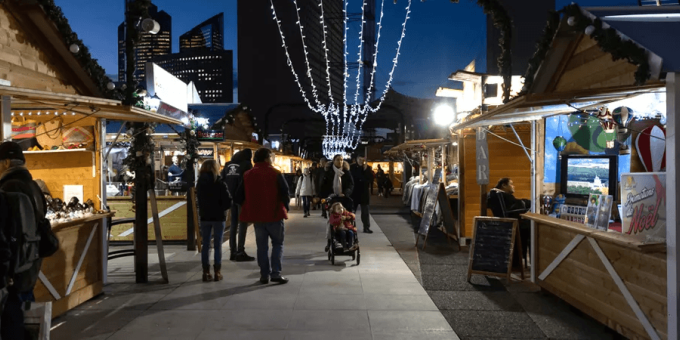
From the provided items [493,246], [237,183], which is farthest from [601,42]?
[237,183]

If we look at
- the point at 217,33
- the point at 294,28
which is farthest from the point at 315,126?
the point at 217,33

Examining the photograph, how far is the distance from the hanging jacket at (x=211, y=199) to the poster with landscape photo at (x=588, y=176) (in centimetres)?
502

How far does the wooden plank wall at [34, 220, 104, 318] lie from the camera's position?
473 cm

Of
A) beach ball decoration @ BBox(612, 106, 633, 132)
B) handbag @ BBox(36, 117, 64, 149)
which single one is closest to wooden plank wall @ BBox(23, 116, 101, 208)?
handbag @ BBox(36, 117, 64, 149)

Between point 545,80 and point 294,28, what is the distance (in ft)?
128

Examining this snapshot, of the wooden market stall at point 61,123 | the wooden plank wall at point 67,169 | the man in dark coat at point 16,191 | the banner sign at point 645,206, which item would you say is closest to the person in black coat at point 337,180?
the wooden market stall at point 61,123

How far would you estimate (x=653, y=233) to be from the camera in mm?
3945

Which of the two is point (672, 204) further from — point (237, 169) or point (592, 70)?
point (237, 169)

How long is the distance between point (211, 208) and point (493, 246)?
3.80 meters

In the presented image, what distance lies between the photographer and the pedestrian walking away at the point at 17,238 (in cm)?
280

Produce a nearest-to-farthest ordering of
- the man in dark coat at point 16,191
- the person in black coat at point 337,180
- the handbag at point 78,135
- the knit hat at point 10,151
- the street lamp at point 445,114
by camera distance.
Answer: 1. the man in dark coat at point 16,191
2. the knit hat at point 10,151
3. the handbag at point 78,135
4. the person in black coat at point 337,180
5. the street lamp at point 445,114

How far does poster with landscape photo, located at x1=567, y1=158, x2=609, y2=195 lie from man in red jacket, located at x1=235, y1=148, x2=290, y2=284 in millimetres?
4251

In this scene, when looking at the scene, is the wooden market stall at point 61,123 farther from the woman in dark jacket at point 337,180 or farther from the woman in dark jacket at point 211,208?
the woman in dark jacket at point 337,180

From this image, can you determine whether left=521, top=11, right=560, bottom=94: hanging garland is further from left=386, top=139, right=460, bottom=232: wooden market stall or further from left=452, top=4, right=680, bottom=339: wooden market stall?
left=386, top=139, right=460, bottom=232: wooden market stall
